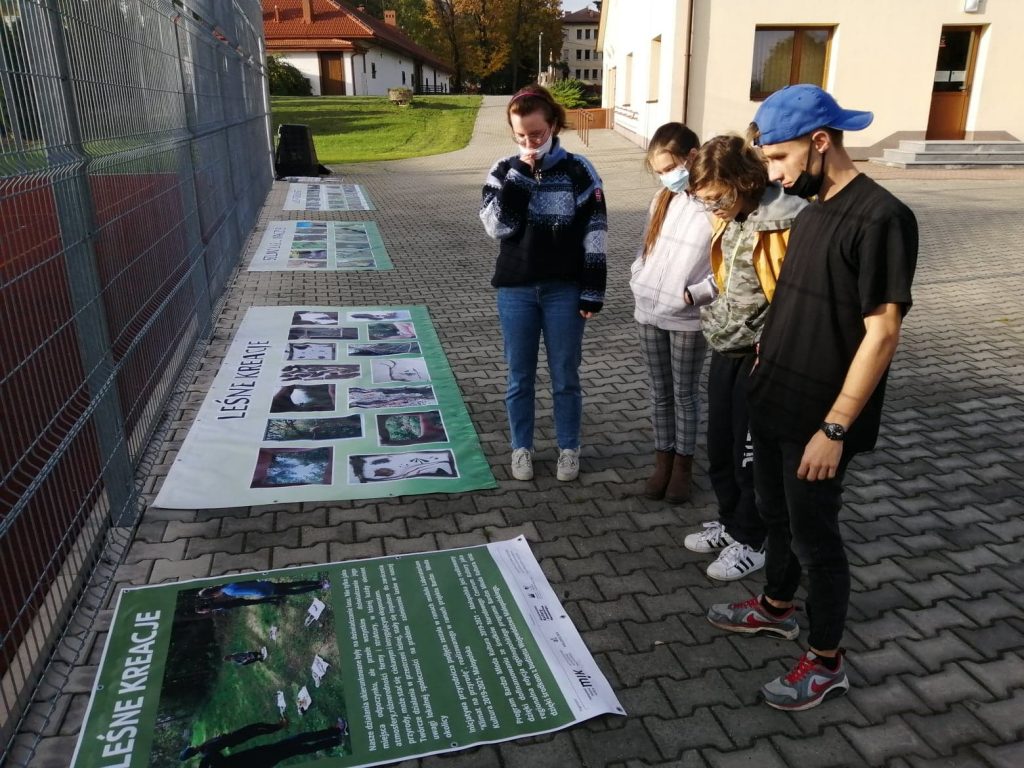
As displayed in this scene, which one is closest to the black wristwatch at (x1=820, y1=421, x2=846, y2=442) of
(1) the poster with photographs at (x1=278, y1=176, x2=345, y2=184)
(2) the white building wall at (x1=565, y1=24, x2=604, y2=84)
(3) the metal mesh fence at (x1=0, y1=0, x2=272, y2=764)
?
(3) the metal mesh fence at (x1=0, y1=0, x2=272, y2=764)

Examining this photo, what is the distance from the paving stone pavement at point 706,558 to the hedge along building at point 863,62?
12.9 m

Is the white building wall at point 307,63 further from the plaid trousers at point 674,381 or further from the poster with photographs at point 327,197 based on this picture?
the plaid trousers at point 674,381

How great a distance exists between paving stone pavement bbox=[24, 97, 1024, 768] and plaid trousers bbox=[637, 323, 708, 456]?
13.7 inches

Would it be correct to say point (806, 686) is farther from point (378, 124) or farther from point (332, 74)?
point (332, 74)

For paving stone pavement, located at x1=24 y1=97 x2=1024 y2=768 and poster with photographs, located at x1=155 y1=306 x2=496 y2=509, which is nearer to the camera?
paving stone pavement, located at x1=24 y1=97 x2=1024 y2=768

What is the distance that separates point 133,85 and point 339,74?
47.5m

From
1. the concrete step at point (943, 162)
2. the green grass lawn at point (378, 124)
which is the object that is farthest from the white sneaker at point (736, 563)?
the green grass lawn at point (378, 124)

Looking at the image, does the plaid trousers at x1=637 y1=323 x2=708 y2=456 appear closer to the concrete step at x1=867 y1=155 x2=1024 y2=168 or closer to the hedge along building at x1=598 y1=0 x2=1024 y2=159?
the hedge along building at x1=598 y1=0 x2=1024 y2=159

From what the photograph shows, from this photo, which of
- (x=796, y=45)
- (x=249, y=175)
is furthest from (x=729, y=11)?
(x=249, y=175)

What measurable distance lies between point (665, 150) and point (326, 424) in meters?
2.53

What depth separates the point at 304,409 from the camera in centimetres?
498

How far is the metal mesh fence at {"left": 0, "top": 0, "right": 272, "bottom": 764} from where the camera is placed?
8.66ft

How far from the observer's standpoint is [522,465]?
13.6ft

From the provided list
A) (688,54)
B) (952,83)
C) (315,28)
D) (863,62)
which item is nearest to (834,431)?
(688,54)
